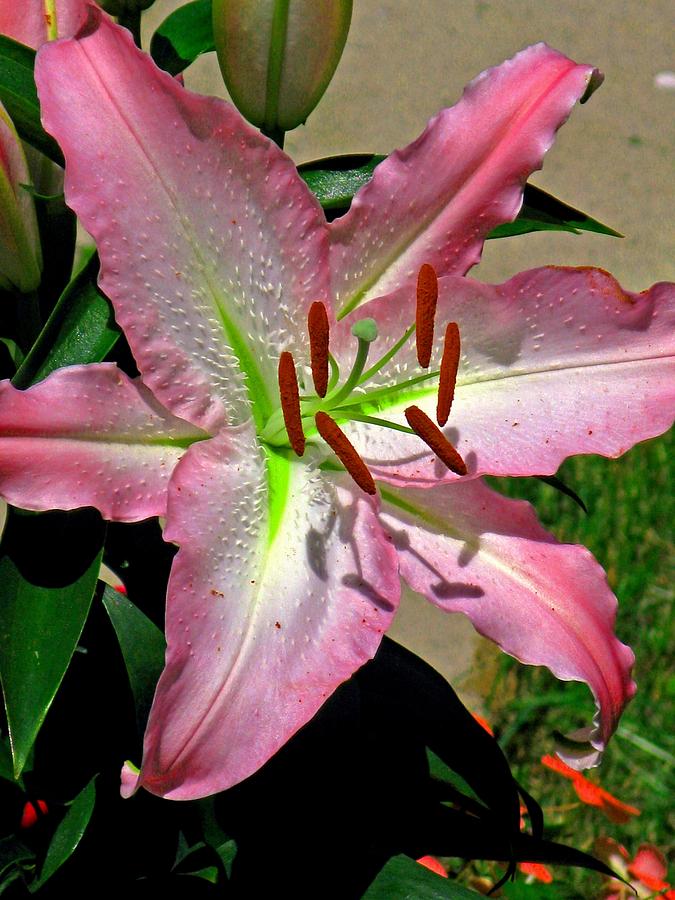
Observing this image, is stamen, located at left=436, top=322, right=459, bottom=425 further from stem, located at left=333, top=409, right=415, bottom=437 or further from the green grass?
the green grass

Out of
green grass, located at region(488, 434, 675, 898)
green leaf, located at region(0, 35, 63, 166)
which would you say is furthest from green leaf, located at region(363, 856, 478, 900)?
green grass, located at region(488, 434, 675, 898)

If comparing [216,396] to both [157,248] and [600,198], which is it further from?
[600,198]

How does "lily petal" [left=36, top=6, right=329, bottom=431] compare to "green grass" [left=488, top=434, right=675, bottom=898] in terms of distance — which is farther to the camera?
"green grass" [left=488, top=434, right=675, bottom=898]

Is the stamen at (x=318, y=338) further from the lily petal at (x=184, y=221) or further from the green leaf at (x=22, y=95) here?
the green leaf at (x=22, y=95)

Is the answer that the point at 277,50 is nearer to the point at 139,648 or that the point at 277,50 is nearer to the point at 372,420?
the point at 372,420

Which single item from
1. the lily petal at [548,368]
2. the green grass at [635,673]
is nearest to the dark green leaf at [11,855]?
the lily petal at [548,368]

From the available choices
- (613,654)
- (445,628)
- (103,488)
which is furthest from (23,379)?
(445,628)

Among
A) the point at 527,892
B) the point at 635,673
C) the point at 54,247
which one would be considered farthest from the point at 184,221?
the point at 635,673
